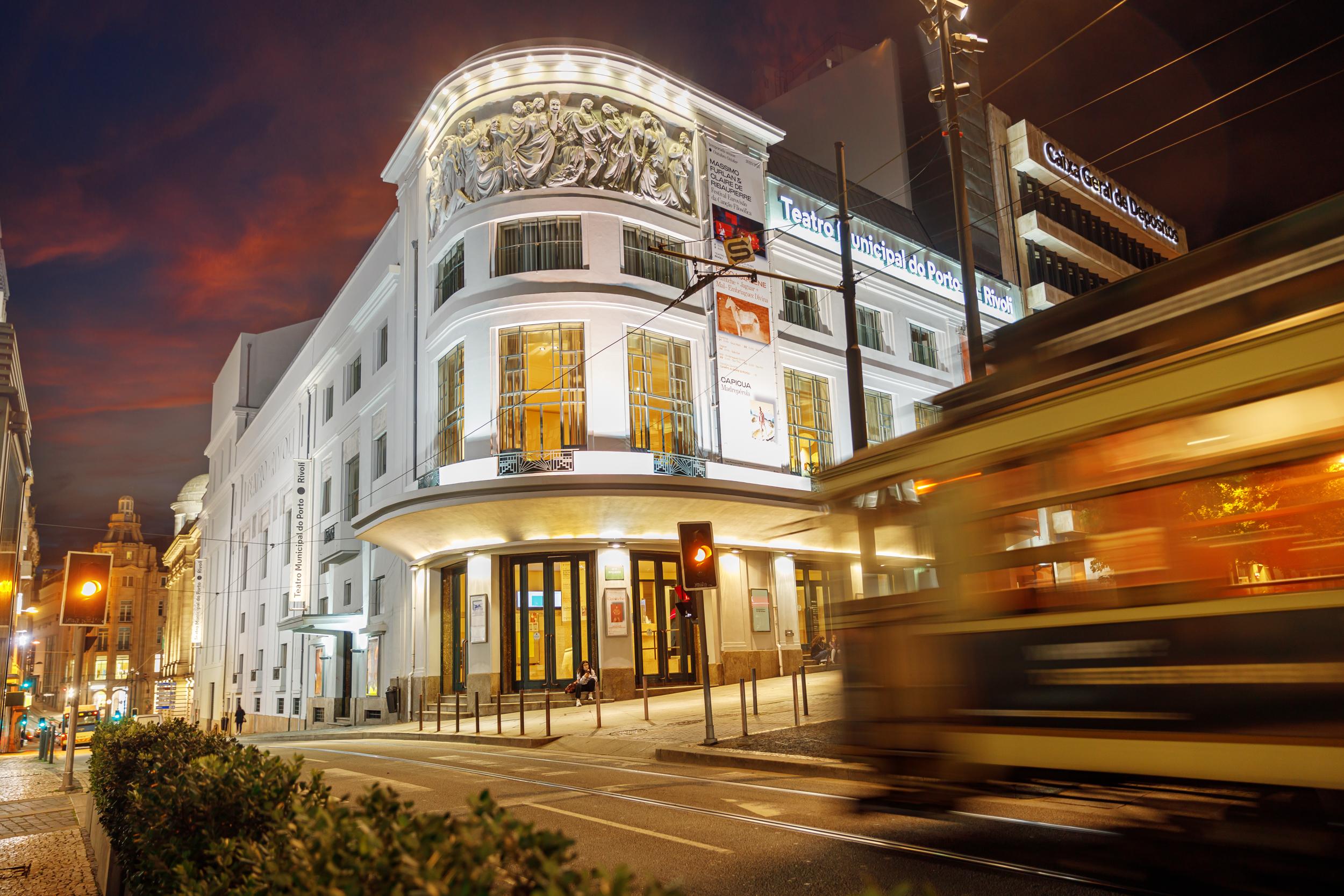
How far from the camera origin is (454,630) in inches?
1086

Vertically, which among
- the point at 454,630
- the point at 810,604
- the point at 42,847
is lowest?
the point at 42,847

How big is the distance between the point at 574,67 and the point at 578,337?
7618 millimetres

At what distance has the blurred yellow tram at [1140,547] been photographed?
5.10m

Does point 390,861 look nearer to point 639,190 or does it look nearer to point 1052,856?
point 1052,856

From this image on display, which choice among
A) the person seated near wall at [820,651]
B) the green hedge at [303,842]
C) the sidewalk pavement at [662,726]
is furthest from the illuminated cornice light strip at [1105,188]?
the green hedge at [303,842]

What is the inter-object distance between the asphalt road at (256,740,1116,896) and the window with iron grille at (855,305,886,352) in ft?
80.3

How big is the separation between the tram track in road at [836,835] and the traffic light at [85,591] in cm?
544

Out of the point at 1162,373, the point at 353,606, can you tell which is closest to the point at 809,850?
the point at 1162,373

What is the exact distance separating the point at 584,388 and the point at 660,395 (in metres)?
2.24

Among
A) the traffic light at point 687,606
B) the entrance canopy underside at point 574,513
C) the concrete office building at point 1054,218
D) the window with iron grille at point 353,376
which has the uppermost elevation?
the concrete office building at point 1054,218

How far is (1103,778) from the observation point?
19.4 feet

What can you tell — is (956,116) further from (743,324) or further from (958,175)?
(743,324)

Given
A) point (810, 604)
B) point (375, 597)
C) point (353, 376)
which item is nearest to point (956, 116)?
point (810, 604)

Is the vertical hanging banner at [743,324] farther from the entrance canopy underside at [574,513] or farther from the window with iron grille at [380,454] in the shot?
the window with iron grille at [380,454]
